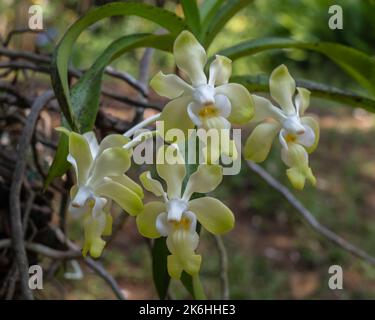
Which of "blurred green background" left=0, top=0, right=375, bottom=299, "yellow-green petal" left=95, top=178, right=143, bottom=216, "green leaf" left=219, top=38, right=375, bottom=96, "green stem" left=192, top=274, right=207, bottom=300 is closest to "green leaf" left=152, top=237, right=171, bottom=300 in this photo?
"green stem" left=192, top=274, right=207, bottom=300

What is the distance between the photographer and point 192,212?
0.56 m

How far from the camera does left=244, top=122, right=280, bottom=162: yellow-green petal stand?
1.92 ft

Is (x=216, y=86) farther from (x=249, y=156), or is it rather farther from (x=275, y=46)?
(x=275, y=46)

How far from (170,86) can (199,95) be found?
0.09 feet

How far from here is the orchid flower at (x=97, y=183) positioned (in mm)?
521

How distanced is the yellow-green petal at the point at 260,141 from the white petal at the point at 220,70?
64 mm

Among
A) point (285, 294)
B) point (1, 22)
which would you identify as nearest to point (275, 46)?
point (285, 294)

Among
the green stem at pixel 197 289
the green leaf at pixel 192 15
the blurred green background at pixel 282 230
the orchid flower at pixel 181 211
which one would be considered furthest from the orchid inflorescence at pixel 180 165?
the blurred green background at pixel 282 230

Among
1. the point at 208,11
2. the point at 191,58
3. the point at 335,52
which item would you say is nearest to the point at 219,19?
the point at 208,11

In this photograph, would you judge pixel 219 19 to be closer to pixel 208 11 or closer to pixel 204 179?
pixel 208 11

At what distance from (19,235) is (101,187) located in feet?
0.76

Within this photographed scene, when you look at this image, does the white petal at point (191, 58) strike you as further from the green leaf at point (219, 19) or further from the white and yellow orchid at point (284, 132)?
the green leaf at point (219, 19)

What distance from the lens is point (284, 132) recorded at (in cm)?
58

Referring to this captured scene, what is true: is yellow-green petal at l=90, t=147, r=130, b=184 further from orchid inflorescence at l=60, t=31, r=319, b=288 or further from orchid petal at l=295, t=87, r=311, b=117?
orchid petal at l=295, t=87, r=311, b=117
